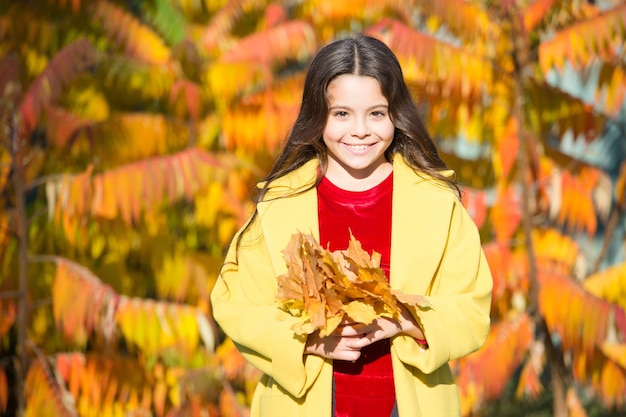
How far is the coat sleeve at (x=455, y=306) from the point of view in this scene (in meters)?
2.79

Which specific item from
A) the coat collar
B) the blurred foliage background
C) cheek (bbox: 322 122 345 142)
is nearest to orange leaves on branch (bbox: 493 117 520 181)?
the blurred foliage background

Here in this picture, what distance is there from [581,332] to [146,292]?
9.60ft

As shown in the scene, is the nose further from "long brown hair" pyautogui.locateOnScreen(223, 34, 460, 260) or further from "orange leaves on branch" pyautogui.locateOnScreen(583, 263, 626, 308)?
"orange leaves on branch" pyautogui.locateOnScreen(583, 263, 626, 308)

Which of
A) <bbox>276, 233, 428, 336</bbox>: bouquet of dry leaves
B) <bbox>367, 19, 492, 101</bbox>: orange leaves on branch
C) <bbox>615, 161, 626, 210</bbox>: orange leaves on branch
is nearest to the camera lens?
<bbox>276, 233, 428, 336</bbox>: bouquet of dry leaves

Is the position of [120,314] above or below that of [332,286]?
below

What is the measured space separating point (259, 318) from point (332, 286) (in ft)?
1.12

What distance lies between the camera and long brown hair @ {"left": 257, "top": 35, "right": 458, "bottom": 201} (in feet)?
9.73

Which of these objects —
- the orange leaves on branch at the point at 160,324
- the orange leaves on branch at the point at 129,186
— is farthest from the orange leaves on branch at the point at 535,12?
the orange leaves on branch at the point at 160,324

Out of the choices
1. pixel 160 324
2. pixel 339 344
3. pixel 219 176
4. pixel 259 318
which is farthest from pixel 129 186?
pixel 339 344

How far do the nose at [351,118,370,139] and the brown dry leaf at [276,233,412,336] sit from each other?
408mm

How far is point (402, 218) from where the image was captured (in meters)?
2.95

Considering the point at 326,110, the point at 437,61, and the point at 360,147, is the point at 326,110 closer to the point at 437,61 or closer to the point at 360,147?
the point at 360,147

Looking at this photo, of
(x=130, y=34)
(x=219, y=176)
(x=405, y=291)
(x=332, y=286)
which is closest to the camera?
(x=332, y=286)

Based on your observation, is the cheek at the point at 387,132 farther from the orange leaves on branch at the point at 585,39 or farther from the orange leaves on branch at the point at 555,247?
the orange leaves on branch at the point at 555,247
